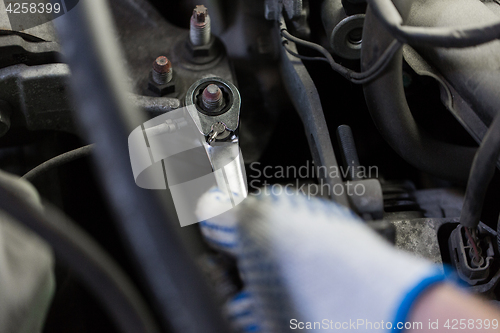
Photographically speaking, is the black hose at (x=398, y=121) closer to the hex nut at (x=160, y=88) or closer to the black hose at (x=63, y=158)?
the hex nut at (x=160, y=88)

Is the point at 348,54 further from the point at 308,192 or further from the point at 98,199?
the point at 98,199

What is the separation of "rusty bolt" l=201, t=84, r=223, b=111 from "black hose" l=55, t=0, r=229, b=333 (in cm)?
35

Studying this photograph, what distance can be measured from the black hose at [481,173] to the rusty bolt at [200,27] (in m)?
0.71

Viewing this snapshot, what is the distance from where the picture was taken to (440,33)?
581 mm

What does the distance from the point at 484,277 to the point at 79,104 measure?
741 millimetres

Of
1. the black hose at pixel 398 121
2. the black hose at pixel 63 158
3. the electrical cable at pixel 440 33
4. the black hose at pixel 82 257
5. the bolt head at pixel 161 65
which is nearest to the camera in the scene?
the black hose at pixel 82 257

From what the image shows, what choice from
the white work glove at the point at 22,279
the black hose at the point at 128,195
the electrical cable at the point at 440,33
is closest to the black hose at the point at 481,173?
the electrical cable at the point at 440,33

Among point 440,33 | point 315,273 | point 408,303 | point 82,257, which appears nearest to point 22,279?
point 82,257

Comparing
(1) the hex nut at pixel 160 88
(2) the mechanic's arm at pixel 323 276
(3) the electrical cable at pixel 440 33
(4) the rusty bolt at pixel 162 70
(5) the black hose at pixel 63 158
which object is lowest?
(2) the mechanic's arm at pixel 323 276

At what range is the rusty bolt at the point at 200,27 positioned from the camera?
103cm

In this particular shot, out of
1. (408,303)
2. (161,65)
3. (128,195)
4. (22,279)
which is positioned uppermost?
(128,195)

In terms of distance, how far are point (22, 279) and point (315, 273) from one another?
1.49ft

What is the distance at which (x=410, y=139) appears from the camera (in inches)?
32.0

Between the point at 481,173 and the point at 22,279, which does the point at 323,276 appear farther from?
the point at 22,279
